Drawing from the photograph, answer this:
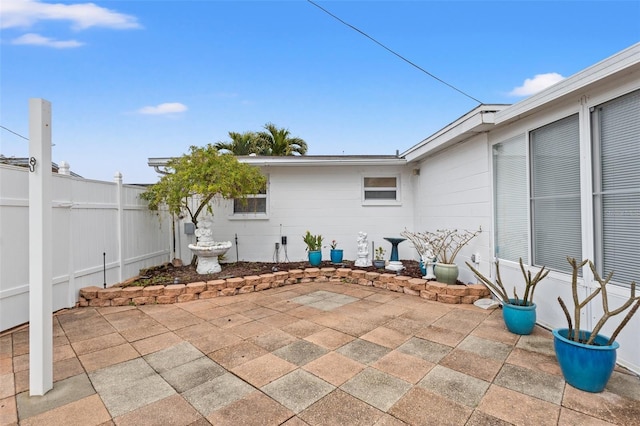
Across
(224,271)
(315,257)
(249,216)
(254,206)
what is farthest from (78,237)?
(315,257)

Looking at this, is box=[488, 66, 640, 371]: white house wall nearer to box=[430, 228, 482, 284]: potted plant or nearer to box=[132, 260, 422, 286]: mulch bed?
box=[430, 228, 482, 284]: potted plant

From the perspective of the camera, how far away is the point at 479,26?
6188 mm

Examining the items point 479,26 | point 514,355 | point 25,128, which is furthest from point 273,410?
point 479,26

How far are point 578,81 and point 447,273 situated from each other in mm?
3067

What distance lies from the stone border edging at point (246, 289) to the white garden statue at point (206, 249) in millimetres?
735

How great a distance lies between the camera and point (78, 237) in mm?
4586

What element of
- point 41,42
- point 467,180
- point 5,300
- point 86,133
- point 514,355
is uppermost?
point 41,42

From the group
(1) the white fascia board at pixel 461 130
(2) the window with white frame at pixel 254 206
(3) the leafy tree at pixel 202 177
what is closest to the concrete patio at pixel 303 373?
(3) the leafy tree at pixel 202 177

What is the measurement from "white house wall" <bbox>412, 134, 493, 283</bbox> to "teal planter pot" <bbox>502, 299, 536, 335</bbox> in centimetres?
135

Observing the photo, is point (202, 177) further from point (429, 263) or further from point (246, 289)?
point (429, 263)

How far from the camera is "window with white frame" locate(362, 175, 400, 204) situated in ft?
24.9

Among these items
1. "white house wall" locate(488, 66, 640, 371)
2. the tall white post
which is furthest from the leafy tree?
"white house wall" locate(488, 66, 640, 371)

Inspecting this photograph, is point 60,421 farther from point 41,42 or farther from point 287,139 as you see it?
point 287,139

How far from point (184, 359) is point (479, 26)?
7.75m
